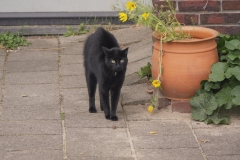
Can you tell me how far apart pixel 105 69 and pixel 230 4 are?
4.93 feet

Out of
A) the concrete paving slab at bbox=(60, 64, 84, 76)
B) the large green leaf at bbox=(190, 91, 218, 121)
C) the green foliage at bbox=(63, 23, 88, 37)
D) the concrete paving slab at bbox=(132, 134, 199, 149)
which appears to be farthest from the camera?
the green foliage at bbox=(63, 23, 88, 37)

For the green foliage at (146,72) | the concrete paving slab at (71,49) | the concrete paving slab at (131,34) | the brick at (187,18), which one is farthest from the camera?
the concrete paving slab at (131,34)

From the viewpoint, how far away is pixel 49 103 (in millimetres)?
5426

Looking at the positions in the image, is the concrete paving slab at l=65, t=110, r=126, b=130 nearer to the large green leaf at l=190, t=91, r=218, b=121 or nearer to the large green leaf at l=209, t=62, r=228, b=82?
the large green leaf at l=190, t=91, r=218, b=121

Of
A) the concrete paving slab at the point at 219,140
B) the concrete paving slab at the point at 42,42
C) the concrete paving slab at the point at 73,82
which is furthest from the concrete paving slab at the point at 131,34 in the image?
the concrete paving slab at the point at 219,140

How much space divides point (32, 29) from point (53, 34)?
299 millimetres

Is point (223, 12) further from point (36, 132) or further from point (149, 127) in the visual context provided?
point (36, 132)

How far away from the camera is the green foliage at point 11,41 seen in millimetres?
7133

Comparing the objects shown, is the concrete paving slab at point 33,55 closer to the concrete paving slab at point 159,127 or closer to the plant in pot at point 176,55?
the plant in pot at point 176,55

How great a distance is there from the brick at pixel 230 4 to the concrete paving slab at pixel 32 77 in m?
2.02

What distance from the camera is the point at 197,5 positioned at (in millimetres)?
5453

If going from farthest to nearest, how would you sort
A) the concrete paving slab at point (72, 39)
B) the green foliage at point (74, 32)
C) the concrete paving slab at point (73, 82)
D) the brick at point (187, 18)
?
the green foliage at point (74, 32) → the concrete paving slab at point (72, 39) → the concrete paving slab at point (73, 82) → the brick at point (187, 18)

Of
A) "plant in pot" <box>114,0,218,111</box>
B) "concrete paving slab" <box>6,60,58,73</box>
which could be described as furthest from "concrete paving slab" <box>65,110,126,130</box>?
"concrete paving slab" <box>6,60,58,73</box>

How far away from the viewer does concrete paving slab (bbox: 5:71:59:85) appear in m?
6.02
